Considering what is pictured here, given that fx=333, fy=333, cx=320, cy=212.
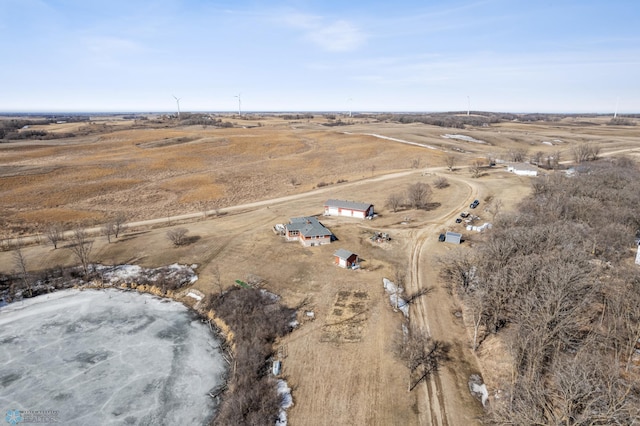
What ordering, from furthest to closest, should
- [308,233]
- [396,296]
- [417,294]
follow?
[308,233]
[417,294]
[396,296]

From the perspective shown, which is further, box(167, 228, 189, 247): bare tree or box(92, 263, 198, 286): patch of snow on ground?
box(167, 228, 189, 247): bare tree

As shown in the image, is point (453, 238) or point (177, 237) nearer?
point (453, 238)

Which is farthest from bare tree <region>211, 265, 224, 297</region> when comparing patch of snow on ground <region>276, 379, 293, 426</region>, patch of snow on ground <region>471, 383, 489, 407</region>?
patch of snow on ground <region>471, 383, 489, 407</region>

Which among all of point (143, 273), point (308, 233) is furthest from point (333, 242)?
point (143, 273)

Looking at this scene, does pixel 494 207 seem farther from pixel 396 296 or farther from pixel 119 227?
pixel 119 227

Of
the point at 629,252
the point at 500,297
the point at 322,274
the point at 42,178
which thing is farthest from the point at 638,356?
the point at 42,178

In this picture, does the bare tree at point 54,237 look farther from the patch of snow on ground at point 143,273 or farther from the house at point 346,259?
the house at point 346,259

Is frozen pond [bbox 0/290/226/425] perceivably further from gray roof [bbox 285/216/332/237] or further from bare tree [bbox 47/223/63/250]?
gray roof [bbox 285/216/332/237]
